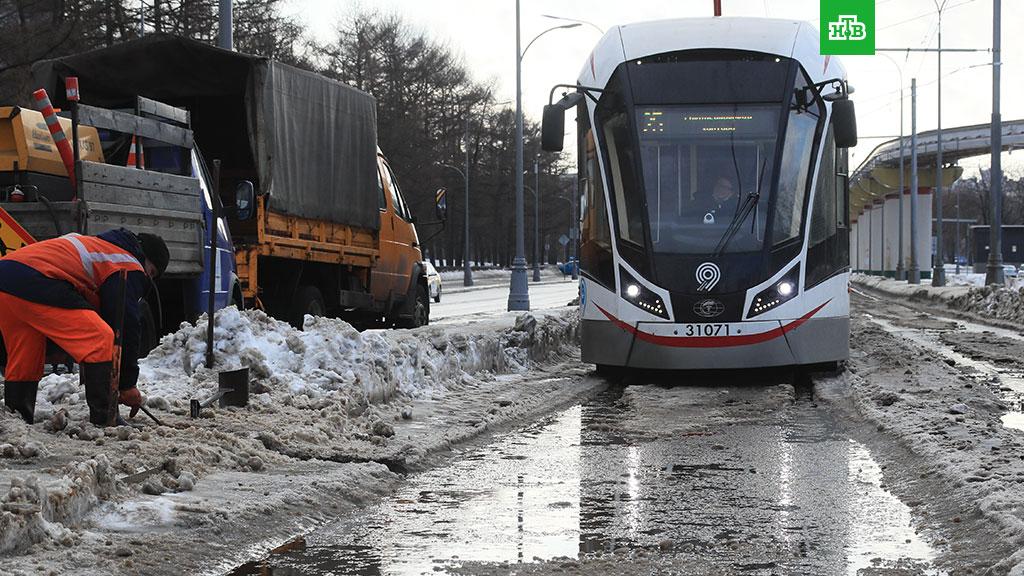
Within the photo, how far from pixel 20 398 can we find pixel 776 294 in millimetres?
7237

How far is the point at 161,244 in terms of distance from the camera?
875 cm

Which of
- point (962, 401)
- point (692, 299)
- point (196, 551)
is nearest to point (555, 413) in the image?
point (692, 299)

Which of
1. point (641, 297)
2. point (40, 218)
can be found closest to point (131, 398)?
point (40, 218)

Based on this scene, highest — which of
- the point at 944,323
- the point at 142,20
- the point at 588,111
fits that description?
the point at 142,20

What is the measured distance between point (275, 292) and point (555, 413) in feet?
20.6

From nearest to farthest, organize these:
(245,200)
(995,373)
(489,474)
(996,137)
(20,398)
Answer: (489,474) < (20,398) < (245,200) < (995,373) < (996,137)

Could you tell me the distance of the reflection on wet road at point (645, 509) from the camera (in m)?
5.66

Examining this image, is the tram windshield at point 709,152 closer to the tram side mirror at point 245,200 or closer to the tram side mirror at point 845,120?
the tram side mirror at point 845,120

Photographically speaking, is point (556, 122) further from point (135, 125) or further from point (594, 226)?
point (135, 125)

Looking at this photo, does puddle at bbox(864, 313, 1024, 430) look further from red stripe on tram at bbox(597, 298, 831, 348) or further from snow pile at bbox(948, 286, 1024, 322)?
snow pile at bbox(948, 286, 1024, 322)

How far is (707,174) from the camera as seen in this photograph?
13.5m

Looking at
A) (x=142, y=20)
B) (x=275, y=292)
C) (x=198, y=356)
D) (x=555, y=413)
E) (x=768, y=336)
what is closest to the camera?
(x=198, y=356)

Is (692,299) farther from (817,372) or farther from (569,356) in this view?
(569,356)

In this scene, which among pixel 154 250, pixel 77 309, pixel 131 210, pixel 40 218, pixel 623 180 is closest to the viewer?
pixel 77 309
